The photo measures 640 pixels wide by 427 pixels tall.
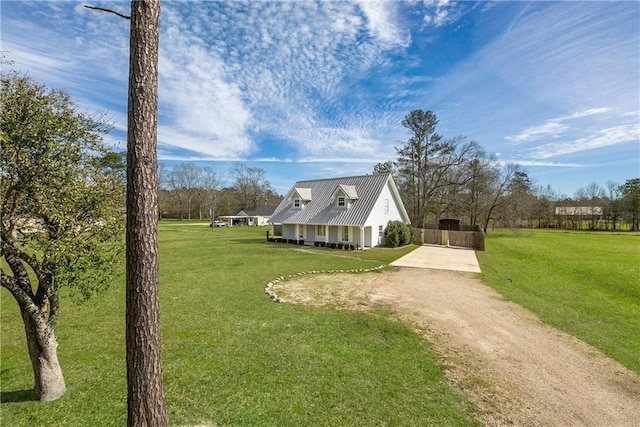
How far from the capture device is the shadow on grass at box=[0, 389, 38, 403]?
4535 mm

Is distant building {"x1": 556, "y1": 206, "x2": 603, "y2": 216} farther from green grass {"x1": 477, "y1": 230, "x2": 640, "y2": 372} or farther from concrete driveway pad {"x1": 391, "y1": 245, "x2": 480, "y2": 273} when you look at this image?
concrete driveway pad {"x1": 391, "y1": 245, "x2": 480, "y2": 273}

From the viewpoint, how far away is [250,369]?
17.4 ft

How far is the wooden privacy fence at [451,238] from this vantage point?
22.3 meters

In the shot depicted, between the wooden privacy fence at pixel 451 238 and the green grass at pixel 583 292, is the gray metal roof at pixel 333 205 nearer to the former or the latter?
the wooden privacy fence at pixel 451 238

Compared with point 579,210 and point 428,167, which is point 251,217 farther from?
point 579,210

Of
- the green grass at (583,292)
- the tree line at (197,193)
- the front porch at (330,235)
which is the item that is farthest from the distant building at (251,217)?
the green grass at (583,292)

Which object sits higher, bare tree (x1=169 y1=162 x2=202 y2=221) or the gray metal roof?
bare tree (x1=169 y1=162 x2=202 y2=221)

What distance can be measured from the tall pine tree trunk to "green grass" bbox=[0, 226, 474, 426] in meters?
1.45

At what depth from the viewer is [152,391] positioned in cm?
297

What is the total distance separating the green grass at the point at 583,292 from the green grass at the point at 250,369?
14.2 feet

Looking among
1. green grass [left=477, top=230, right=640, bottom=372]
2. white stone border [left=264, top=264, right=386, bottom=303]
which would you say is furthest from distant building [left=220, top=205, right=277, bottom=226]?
green grass [left=477, top=230, right=640, bottom=372]

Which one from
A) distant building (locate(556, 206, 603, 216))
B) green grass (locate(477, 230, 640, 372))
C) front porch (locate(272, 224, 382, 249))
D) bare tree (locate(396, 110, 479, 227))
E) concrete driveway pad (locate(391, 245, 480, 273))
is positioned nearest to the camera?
green grass (locate(477, 230, 640, 372))

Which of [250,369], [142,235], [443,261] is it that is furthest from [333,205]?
[142,235]

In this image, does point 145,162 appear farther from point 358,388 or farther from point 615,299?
point 615,299
